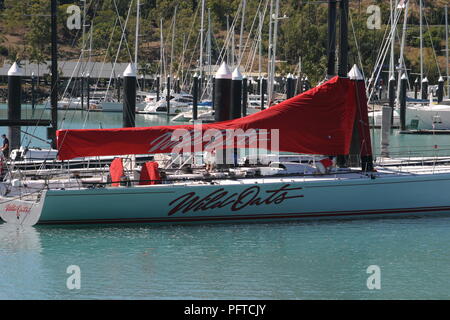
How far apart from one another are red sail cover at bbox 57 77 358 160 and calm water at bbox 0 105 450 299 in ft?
7.18

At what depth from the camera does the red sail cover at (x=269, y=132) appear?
2295 centimetres

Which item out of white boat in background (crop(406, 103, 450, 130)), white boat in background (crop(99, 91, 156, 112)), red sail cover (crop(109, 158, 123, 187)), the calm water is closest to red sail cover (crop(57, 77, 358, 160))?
red sail cover (crop(109, 158, 123, 187))

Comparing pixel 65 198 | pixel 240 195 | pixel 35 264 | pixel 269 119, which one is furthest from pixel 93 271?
pixel 269 119

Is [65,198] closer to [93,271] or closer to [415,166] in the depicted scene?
[93,271]

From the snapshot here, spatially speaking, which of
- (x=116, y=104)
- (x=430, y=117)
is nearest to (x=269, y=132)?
(x=430, y=117)

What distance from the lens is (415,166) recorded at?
26031 mm

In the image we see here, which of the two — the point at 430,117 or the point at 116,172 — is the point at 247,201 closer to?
the point at 116,172

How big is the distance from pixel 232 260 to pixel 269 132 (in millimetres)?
4829

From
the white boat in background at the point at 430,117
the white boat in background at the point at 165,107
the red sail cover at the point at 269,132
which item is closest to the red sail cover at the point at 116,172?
the red sail cover at the point at 269,132

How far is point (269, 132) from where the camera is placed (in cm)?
2353

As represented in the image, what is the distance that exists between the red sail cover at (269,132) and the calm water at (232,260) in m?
2.19

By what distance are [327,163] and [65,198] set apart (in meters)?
7.87
